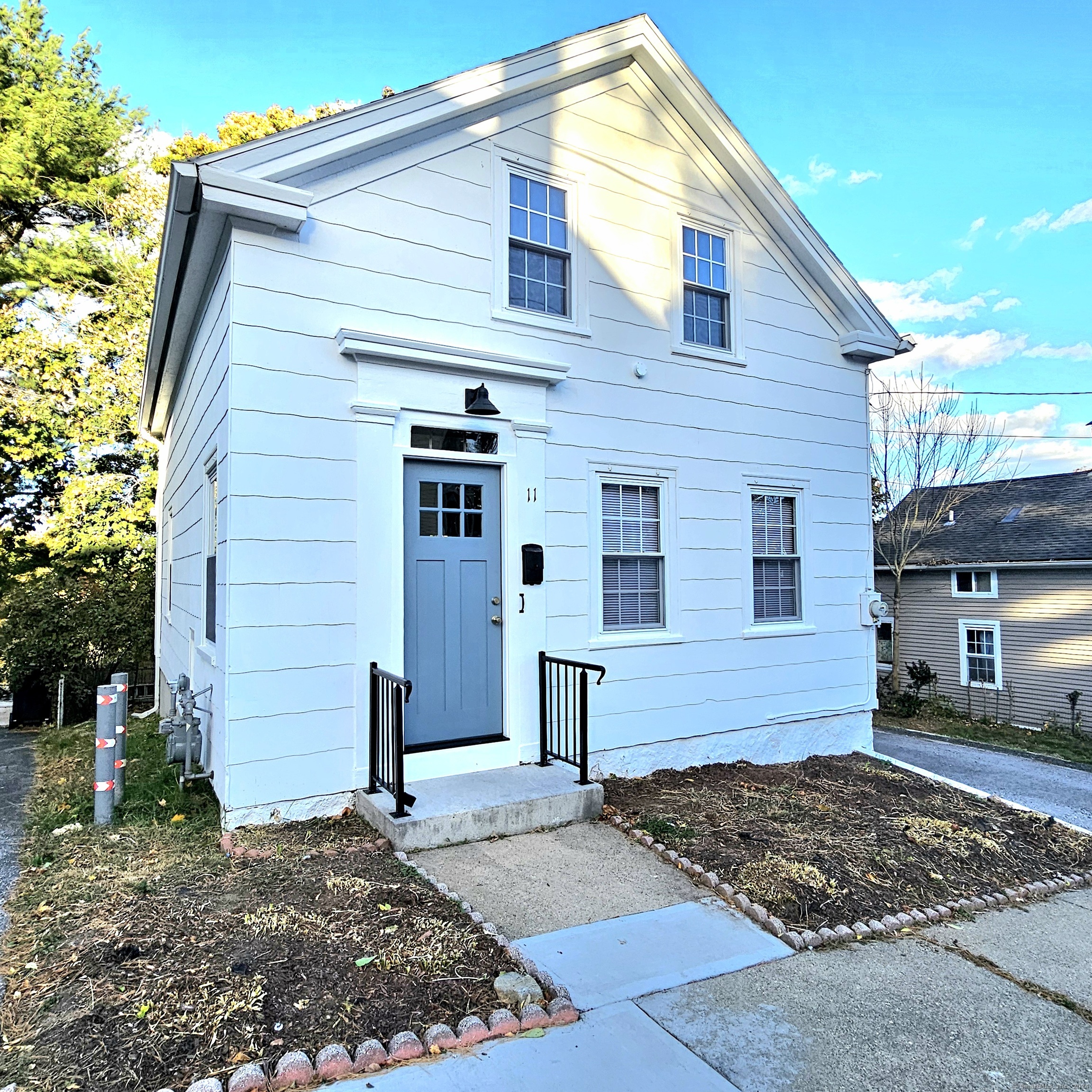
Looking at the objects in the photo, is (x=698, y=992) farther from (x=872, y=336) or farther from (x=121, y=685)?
(x=872, y=336)

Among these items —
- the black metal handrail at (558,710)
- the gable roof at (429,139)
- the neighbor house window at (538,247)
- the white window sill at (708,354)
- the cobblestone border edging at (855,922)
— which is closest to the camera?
the cobblestone border edging at (855,922)

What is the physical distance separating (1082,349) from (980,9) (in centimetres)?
1454

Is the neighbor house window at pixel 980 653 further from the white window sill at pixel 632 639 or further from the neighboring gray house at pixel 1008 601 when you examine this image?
the white window sill at pixel 632 639

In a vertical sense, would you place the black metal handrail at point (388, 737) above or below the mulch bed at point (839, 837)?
above

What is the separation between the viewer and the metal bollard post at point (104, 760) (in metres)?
4.50

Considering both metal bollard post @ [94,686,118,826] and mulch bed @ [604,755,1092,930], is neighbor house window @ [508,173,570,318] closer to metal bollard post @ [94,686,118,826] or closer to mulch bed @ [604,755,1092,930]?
mulch bed @ [604,755,1092,930]

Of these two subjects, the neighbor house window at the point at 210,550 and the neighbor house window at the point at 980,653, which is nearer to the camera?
the neighbor house window at the point at 210,550

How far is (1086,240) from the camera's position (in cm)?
1529

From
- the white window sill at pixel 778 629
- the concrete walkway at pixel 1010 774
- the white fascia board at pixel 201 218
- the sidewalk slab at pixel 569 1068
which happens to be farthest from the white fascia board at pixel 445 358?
the concrete walkway at pixel 1010 774

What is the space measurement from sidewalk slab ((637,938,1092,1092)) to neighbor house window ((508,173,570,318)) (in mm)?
4610

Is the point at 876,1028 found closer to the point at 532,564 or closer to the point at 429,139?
the point at 532,564

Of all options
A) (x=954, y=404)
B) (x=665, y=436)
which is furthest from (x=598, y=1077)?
(x=954, y=404)

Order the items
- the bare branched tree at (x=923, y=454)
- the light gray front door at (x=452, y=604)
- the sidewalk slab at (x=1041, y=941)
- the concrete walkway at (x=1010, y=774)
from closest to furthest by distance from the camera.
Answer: the sidewalk slab at (x=1041, y=941) < the light gray front door at (x=452, y=604) < the concrete walkway at (x=1010, y=774) < the bare branched tree at (x=923, y=454)

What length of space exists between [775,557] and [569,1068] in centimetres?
530
